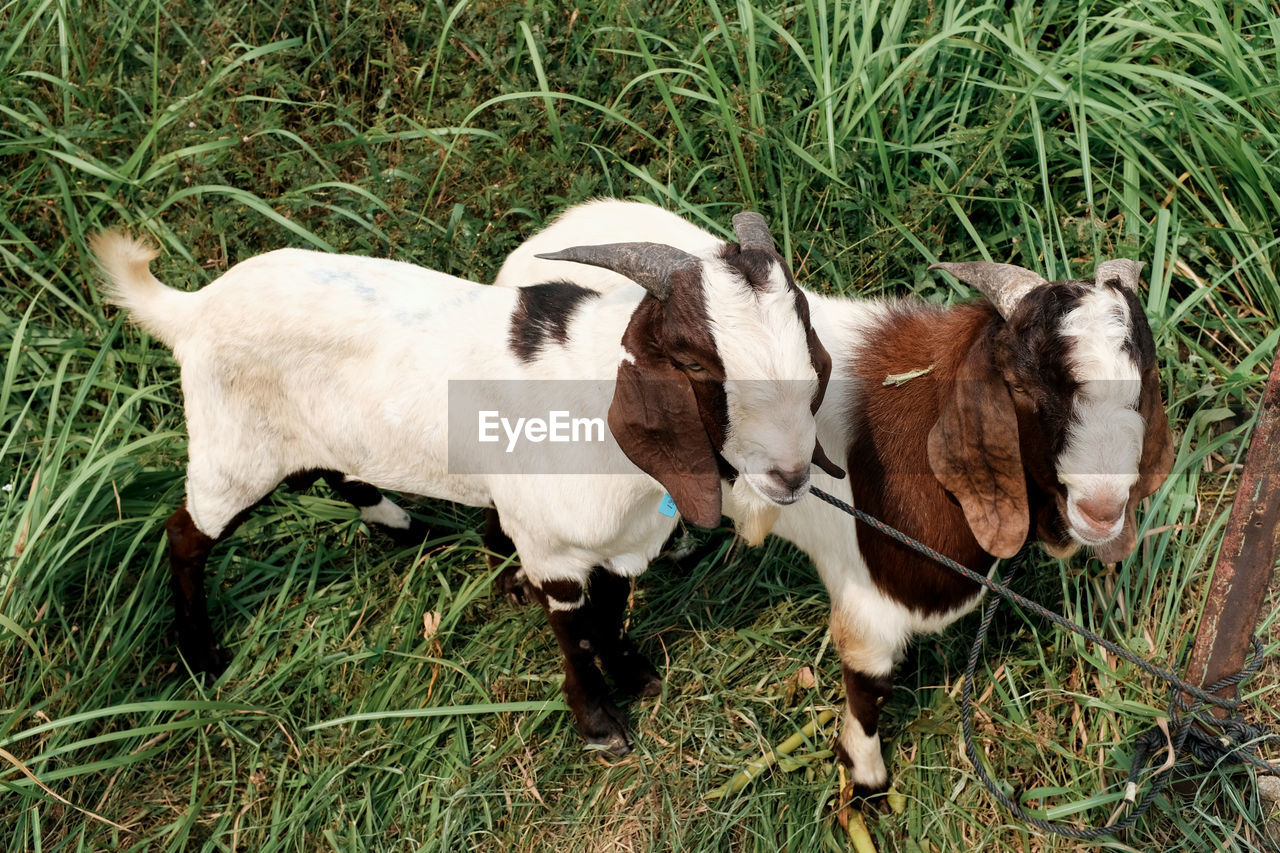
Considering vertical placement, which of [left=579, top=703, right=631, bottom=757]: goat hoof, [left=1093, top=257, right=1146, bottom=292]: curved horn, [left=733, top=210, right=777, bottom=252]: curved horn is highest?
[left=1093, top=257, right=1146, bottom=292]: curved horn

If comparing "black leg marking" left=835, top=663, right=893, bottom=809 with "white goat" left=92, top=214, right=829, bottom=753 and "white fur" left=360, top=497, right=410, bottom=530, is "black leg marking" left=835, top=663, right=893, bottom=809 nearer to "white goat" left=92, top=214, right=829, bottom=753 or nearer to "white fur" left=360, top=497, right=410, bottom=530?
"white goat" left=92, top=214, right=829, bottom=753

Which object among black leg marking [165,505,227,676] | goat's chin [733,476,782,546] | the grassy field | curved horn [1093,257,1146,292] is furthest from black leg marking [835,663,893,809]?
black leg marking [165,505,227,676]

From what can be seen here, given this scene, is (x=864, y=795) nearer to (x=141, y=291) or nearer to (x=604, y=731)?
(x=604, y=731)

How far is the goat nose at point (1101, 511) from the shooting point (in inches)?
98.2

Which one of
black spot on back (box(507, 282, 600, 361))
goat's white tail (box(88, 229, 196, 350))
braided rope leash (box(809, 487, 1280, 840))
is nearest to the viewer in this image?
braided rope leash (box(809, 487, 1280, 840))

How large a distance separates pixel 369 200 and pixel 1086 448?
2.87m

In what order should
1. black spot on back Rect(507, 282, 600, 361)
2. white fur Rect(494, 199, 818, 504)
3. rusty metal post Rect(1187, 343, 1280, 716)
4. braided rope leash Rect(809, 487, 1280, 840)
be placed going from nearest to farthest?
white fur Rect(494, 199, 818, 504) → rusty metal post Rect(1187, 343, 1280, 716) → braided rope leash Rect(809, 487, 1280, 840) → black spot on back Rect(507, 282, 600, 361)

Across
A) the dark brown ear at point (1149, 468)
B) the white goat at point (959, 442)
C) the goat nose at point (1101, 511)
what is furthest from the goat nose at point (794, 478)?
the dark brown ear at point (1149, 468)

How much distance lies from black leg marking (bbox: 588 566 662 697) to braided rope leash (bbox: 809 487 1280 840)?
0.82 meters

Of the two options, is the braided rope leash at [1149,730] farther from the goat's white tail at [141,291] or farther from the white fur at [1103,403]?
the goat's white tail at [141,291]

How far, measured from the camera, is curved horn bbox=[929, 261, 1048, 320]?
2594 mm

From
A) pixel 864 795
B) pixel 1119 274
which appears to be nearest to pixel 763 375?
pixel 1119 274

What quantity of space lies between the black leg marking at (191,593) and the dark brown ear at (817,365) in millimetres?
1953

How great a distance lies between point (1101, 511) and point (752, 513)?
80 cm
